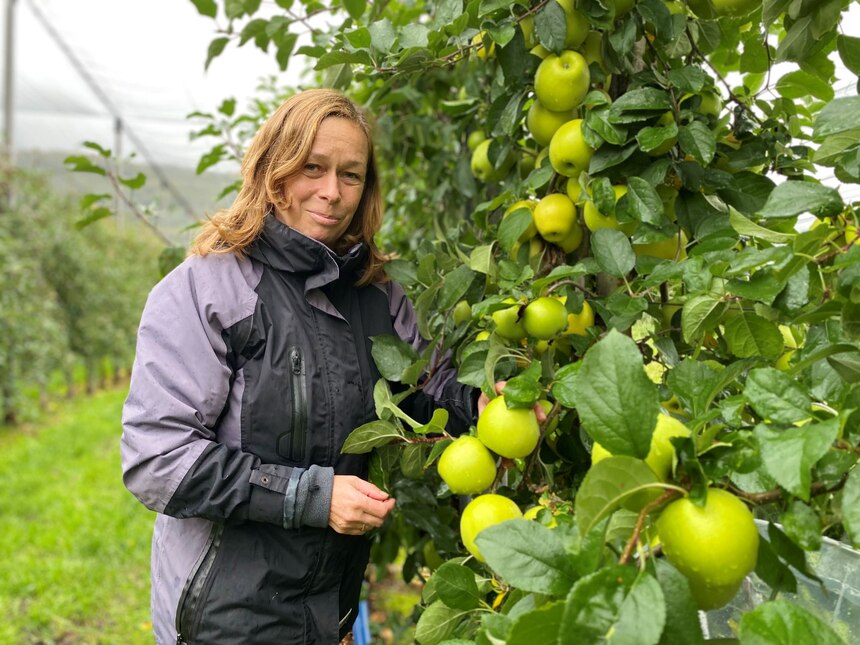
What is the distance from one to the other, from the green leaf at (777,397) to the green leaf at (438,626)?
45 cm

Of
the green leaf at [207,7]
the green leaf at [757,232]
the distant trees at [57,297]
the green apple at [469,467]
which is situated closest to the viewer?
the green leaf at [757,232]

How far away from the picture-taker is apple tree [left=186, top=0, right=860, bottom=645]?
542 millimetres

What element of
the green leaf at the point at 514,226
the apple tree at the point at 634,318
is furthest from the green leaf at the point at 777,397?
the green leaf at the point at 514,226

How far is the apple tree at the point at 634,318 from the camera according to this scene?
542 millimetres

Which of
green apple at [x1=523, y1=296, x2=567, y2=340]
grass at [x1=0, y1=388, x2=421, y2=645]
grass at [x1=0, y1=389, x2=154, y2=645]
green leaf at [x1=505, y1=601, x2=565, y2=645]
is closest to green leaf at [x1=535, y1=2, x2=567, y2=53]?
green apple at [x1=523, y1=296, x2=567, y2=340]

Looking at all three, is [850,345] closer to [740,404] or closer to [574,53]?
[740,404]

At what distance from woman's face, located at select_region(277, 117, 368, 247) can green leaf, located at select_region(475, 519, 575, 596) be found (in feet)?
2.97

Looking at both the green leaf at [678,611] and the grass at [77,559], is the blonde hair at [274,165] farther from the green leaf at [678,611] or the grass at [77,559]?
the grass at [77,559]

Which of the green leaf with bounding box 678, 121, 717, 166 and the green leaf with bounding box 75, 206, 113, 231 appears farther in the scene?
the green leaf with bounding box 75, 206, 113, 231

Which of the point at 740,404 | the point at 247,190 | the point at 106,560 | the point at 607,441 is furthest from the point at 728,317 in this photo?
the point at 106,560

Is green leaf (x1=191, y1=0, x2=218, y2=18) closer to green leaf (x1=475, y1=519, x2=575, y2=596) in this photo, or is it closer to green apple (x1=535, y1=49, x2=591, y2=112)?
green apple (x1=535, y1=49, x2=591, y2=112)

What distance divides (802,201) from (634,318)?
31 cm

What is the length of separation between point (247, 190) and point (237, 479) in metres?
0.58

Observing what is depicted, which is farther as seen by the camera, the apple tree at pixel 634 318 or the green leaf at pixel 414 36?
the green leaf at pixel 414 36
